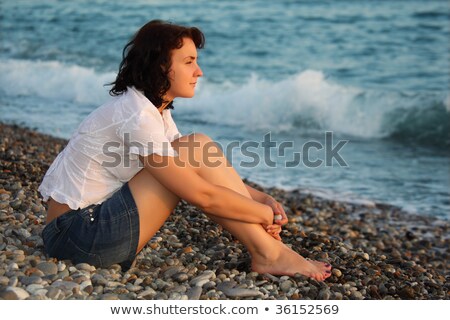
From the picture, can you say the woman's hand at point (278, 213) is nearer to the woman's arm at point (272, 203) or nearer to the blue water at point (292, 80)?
the woman's arm at point (272, 203)

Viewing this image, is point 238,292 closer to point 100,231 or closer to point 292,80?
point 100,231

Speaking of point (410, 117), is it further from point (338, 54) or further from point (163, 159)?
point (163, 159)

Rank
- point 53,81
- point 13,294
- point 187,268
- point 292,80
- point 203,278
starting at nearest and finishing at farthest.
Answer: point 13,294, point 203,278, point 187,268, point 53,81, point 292,80

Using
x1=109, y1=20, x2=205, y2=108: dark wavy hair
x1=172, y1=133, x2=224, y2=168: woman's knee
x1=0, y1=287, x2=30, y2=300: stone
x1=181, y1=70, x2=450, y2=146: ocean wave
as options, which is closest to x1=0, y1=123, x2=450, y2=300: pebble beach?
x1=0, y1=287, x2=30, y2=300: stone

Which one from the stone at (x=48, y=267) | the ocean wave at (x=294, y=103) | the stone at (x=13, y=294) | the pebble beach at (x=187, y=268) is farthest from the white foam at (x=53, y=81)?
the stone at (x=13, y=294)

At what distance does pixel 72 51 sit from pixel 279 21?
604 cm

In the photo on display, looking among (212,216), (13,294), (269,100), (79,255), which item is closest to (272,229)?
(212,216)

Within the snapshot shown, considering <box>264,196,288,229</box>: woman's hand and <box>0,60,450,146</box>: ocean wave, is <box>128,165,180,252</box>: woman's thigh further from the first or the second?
<box>0,60,450,146</box>: ocean wave

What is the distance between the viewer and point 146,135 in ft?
12.2

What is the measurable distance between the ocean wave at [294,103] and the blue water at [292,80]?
0.10ft

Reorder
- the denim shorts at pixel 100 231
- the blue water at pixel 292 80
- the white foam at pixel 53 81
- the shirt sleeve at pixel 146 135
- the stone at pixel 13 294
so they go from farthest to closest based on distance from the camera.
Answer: the white foam at pixel 53 81 < the blue water at pixel 292 80 < the denim shorts at pixel 100 231 < the shirt sleeve at pixel 146 135 < the stone at pixel 13 294

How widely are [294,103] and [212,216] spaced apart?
34.1 feet

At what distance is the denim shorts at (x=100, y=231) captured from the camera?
3.85 meters

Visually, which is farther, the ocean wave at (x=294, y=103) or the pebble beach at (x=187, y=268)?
the ocean wave at (x=294, y=103)
